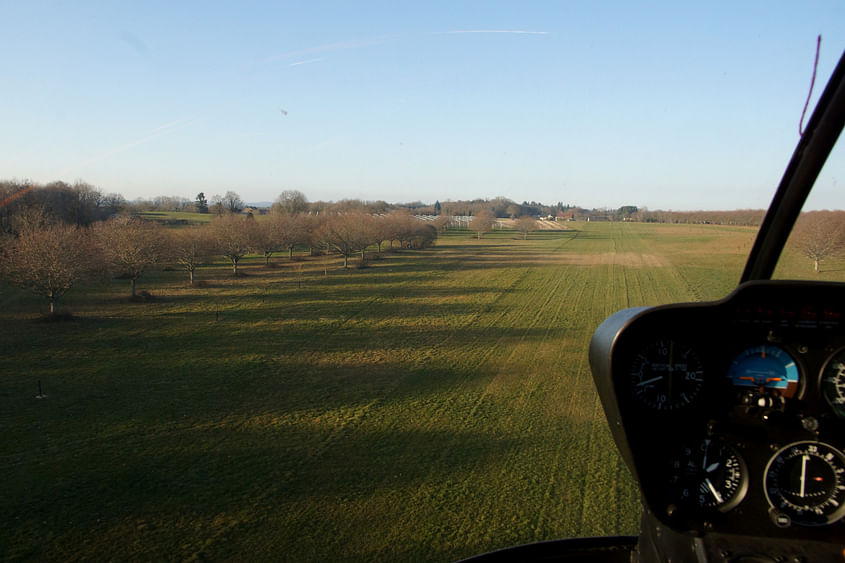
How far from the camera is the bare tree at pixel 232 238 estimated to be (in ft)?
113

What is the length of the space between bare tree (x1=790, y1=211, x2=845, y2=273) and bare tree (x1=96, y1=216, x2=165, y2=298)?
27.7 m

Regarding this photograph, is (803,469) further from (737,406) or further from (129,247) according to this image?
(129,247)

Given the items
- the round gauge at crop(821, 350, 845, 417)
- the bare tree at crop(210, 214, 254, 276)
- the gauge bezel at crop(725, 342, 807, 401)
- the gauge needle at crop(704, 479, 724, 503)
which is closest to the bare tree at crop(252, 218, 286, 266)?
the bare tree at crop(210, 214, 254, 276)

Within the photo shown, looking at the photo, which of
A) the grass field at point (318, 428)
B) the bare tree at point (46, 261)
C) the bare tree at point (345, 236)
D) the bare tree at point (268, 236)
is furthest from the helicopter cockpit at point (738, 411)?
the bare tree at point (345, 236)

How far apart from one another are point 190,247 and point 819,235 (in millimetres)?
32403

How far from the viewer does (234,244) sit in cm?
3475

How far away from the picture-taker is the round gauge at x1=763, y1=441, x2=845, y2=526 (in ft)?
7.20

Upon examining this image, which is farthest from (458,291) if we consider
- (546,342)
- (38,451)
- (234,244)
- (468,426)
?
(38,451)

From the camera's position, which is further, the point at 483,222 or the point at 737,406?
the point at 483,222

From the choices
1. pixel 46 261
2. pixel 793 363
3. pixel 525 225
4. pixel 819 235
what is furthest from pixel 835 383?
pixel 525 225

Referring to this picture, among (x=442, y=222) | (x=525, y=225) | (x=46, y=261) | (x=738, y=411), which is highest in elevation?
(x=442, y=222)

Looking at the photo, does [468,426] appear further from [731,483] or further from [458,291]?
[458,291]

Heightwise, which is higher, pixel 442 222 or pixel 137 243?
pixel 442 222

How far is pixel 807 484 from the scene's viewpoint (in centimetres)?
223
